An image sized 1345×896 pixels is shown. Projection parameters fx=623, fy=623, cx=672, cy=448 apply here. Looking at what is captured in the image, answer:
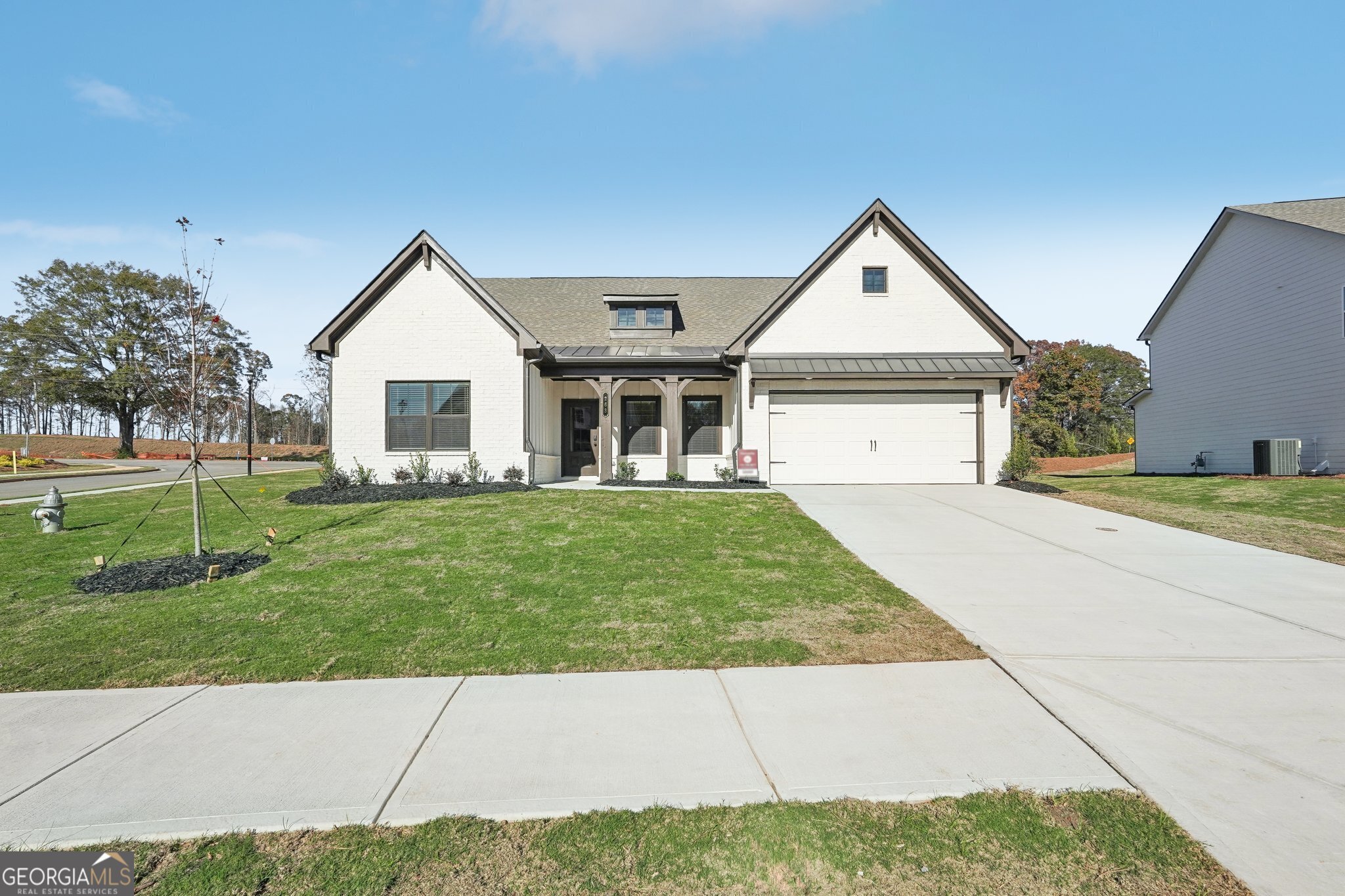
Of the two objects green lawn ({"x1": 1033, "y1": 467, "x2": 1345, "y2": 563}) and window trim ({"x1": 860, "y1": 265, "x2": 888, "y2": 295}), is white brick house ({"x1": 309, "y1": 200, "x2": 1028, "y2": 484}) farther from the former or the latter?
green lawn ({"x1": 1033, "y1": 467, "x2": 1345, "y2": 563})

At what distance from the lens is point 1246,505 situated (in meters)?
13.1

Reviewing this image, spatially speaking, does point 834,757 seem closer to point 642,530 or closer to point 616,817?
point 616,817

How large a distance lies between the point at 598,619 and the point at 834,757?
2.99 m

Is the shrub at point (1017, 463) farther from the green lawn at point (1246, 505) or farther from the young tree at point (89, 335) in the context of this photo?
the young tree at point (89, 335)

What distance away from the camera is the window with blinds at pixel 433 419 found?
16.4 metres

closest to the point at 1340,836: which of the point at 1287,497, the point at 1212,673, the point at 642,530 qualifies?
the point at 1212,673

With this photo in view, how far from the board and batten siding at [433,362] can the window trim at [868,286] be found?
9693 mm

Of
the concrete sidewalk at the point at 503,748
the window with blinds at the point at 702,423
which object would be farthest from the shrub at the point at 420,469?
the concrete sidewalk at the point at 503,748

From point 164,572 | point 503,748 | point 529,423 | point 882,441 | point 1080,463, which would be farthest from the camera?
point 1080,463

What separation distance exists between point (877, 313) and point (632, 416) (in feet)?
25.1

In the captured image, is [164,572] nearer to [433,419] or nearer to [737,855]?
[737,855]
